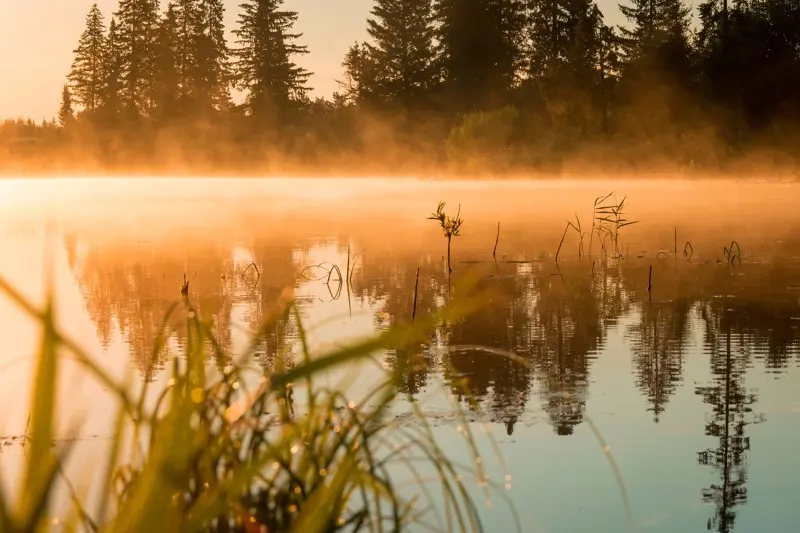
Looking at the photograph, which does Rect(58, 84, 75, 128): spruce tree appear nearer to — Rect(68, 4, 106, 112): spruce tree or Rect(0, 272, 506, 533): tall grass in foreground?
Rect(68, 4, 106, 112): spruce tree

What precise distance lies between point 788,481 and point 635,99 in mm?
38797

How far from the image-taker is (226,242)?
17359mm

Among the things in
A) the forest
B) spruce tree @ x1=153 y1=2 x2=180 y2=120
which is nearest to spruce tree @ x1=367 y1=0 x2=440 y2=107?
the forest

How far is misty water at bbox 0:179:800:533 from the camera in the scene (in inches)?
169

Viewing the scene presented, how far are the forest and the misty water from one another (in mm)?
22776

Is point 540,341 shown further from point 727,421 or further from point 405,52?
point 405,52

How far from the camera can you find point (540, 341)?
300 inches

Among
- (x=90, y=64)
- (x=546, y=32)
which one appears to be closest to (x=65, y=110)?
(x=90, y=64)

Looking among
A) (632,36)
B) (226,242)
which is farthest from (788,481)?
(632,36)

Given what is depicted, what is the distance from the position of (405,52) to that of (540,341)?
52111 millimetres

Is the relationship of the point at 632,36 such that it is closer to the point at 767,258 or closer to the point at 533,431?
the point at 767,258

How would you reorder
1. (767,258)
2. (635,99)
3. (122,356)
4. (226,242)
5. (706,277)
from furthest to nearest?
(635,99) < (226,242) < (767,258) < (706,277) < (122,356)

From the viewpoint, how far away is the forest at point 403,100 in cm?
4269

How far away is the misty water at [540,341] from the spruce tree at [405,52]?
3838 centimetres
